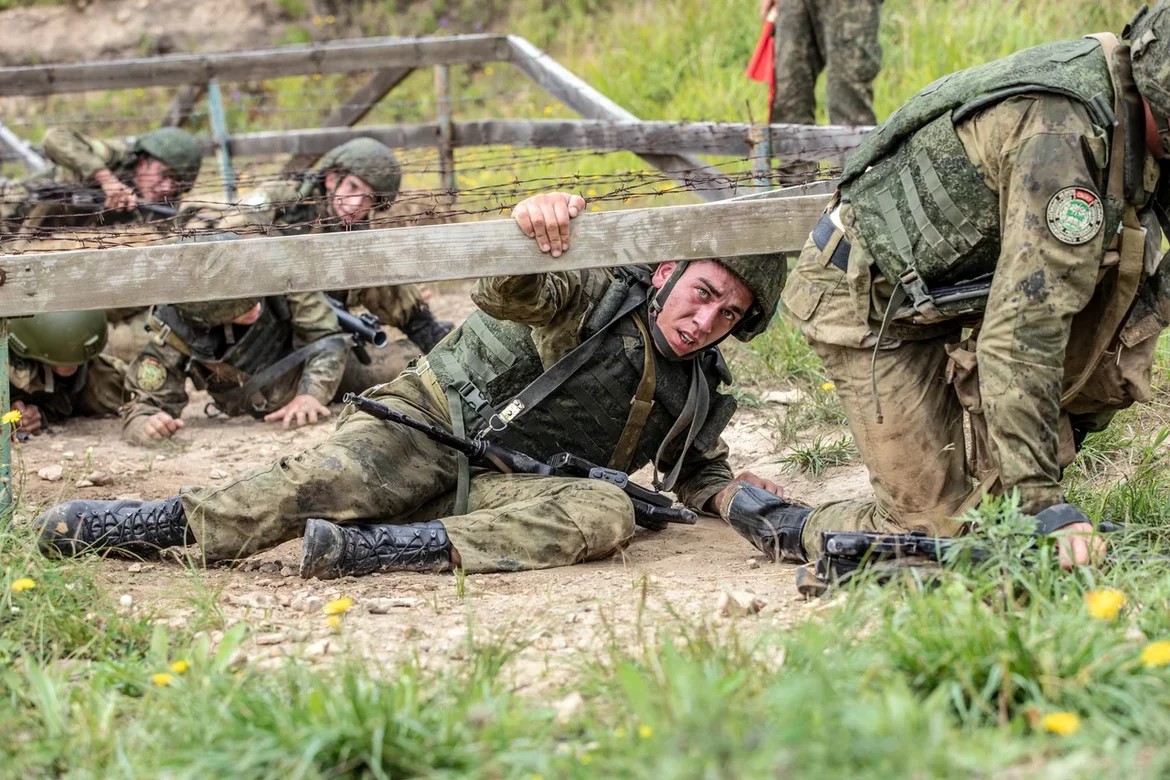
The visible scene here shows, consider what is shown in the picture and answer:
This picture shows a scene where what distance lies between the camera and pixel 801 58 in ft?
23.4

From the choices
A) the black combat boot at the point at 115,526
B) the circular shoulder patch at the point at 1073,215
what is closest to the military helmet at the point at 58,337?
the black combat boot at the point at 115,526

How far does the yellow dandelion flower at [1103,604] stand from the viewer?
2.31 m

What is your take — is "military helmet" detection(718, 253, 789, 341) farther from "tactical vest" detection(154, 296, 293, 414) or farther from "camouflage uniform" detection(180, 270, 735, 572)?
"tactical vest" detection(154, 296, 293, 414)

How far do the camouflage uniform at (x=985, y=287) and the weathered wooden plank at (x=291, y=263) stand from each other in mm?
702

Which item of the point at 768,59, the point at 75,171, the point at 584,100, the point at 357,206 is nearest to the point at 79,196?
the point at 75,171

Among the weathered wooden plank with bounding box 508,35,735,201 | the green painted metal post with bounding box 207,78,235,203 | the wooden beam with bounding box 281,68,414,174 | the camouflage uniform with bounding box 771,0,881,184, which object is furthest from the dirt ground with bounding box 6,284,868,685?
the wooden beam with bounding box 281,68,414,174

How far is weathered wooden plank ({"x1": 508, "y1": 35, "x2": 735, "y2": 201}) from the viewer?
6.64m

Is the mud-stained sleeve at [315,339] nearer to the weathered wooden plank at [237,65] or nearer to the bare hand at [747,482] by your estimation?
the bare hand at [747,482]

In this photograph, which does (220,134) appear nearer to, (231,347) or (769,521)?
(231,347)

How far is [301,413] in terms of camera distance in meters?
6.36

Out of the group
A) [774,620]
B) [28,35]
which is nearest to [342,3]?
[28,35]

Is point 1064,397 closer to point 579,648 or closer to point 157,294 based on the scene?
point 579,648

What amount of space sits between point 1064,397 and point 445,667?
6.69 feet

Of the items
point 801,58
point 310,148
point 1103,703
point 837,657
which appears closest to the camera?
point 1103,703
